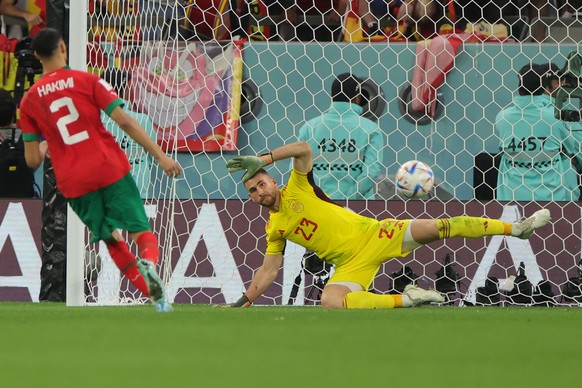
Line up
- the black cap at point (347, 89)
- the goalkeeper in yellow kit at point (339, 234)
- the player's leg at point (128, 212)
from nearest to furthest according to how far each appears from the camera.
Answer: the player's leg at point (128, 212) → the goalkeeper in yellow kit at point (339, 234) → the black cap at point (347, 89)

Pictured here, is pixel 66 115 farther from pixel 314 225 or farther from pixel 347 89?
pixel 347 89

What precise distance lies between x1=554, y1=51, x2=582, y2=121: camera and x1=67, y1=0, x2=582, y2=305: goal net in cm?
6

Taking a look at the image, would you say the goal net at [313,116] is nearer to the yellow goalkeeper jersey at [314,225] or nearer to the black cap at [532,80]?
the black cap at [532,80]

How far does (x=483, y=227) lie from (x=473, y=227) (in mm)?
62

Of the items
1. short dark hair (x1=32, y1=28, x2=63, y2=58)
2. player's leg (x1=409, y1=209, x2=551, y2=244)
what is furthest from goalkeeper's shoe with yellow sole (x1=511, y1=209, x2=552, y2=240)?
short dark hair (x1=32, y1=28, x2=63, y2=58)

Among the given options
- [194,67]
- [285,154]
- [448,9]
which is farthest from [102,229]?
[448,9]

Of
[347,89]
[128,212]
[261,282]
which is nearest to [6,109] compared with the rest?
[347,89]

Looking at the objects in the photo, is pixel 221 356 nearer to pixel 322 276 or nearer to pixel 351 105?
pixel 322 276

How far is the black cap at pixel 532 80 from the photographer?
9320 mm

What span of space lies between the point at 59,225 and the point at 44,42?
2996mm

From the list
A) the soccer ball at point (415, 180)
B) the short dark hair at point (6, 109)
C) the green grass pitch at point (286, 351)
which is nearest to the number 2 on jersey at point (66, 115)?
the green grass pitch at point (286, 351)

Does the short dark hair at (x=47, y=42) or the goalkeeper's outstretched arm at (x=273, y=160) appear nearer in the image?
the short dark hair at (x=47, y=42)

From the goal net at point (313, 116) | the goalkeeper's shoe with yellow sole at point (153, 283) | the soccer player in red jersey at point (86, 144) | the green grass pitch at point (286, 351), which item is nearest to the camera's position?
the green grass pitch at point (286, 351)

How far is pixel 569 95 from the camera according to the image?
30.4 ft
